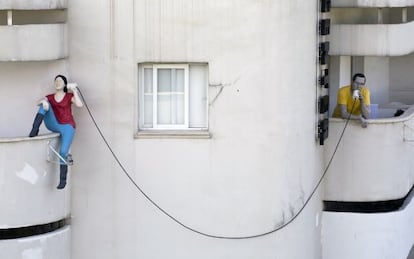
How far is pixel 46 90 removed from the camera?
92.9 ft

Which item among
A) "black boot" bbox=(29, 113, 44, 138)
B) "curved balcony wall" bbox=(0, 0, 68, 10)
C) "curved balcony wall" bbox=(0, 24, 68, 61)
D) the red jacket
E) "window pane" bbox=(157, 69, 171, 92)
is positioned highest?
"curved balcony wall" bbox=(0, 0, 68, 10)

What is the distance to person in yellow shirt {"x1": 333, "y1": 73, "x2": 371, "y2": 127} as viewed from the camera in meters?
30.8

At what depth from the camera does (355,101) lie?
30953 millimetres

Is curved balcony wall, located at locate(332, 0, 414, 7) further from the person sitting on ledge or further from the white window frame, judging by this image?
the person sitting on ledge

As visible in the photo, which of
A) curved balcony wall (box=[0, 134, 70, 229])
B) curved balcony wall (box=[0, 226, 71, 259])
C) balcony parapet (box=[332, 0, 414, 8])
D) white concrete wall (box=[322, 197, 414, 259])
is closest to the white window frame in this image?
curved balcony wall (box=[0, 134, 70, 229])

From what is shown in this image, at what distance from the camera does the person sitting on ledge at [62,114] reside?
91.1 feet

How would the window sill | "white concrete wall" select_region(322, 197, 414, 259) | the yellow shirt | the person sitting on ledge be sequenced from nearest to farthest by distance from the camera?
the person sitting on ledge, the window sill, the yellow shirt, "white concrete wall" select_region(322, 197, 414, 259)

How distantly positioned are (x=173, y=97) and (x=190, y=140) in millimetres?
830

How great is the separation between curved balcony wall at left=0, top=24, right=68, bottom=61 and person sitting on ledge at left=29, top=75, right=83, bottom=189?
46 centimetres

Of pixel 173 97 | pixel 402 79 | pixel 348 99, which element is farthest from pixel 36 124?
pixel 402 79

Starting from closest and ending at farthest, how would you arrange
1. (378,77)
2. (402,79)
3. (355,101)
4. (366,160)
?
(355,101)
(366,160)
(378,77)
(402,79)

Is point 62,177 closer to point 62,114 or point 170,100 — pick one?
point 62,114

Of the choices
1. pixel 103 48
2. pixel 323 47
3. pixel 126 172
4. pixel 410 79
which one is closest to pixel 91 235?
pixel 126 172

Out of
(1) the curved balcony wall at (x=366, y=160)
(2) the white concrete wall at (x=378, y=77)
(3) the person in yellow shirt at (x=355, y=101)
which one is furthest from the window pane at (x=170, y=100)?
(2) the white concrete wall at (x=378, y=77)
